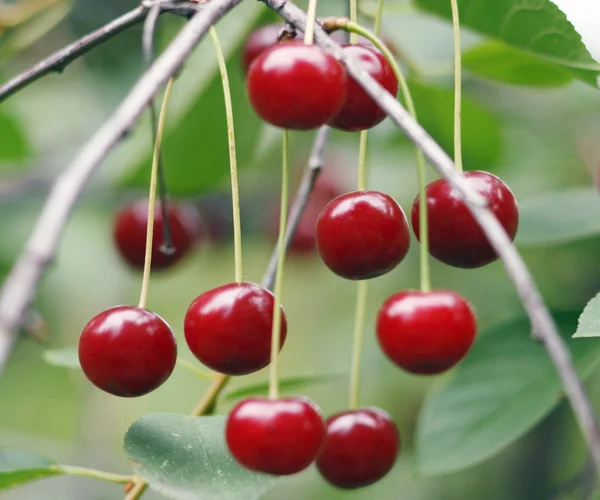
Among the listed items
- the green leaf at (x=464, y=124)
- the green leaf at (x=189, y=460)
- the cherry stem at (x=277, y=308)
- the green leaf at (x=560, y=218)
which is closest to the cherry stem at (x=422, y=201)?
the cherry stem at (x=277, y=308)

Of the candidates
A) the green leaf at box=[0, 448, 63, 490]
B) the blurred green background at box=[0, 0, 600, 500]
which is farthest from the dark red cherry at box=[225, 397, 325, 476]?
the blurred green background at box=[0, 0, 600, 500]

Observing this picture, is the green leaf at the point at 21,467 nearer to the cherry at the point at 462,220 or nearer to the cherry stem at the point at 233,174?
the cherry stem at the point at 233,174

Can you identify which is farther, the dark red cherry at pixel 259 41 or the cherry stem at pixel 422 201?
the dark red cherry at pixel 259 41

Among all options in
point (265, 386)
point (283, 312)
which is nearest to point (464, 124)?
point (265, 386)

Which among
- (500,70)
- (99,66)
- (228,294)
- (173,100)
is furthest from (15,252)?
(228,294)

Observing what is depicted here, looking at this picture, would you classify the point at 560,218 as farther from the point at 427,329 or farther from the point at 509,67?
the point at 427,329

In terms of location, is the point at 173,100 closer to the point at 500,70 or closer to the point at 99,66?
the point at 500,70
